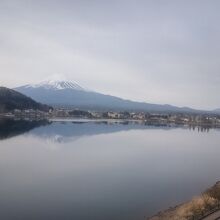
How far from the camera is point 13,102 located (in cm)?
9119

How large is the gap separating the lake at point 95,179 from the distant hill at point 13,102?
1889 inches

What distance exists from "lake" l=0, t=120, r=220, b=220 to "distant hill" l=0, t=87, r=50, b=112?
48.0 meters

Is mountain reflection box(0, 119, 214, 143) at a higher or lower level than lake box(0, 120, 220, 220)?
higher

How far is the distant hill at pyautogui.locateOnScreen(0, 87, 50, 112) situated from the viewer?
8669cm

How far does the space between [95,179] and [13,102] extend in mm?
72137

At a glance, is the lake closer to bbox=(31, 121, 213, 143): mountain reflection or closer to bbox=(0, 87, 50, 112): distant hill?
bbox=(31, 121, 213, 143): mountain reflection

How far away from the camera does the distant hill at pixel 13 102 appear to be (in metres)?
86.7

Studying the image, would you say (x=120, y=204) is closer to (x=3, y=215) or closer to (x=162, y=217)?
(x=162, y=217)

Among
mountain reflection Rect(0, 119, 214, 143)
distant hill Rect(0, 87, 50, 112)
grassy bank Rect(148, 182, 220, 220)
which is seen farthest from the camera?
distant hill Rect(0, 87, 50, 112)

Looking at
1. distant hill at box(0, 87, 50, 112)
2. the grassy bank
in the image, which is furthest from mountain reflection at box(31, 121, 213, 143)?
the grassy bank

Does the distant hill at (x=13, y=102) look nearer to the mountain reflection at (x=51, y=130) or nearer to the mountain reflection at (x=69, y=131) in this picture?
the mountain reflection at (x=69, y=131)

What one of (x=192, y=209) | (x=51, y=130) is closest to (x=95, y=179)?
(x=192, y=209)

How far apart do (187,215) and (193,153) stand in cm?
2488

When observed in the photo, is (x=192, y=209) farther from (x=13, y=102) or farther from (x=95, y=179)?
(x=13, y=102)
